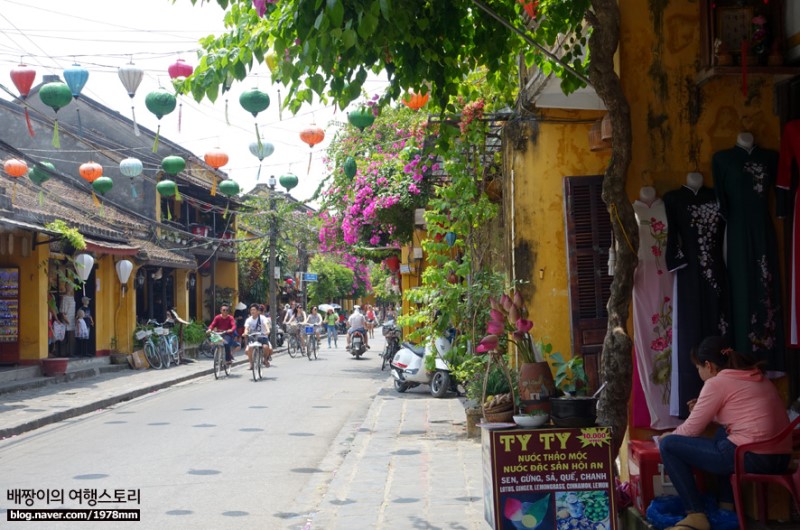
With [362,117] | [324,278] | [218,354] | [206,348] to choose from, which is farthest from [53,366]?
[324,278]

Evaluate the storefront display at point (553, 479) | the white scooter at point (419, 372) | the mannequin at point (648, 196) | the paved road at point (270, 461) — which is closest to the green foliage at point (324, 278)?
the white scooter at point (419, 372)

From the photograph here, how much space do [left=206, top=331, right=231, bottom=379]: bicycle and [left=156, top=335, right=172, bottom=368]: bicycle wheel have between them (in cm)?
308

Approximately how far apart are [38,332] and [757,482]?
62.5 ft

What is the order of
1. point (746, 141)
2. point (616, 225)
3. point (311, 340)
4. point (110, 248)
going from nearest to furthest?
1. point (616, 225)
2. point (746, 141)
3. point (110, 248)
4. point (311, 340)

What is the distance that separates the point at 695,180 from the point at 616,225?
1.20 metres

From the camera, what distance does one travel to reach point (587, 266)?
9312mm

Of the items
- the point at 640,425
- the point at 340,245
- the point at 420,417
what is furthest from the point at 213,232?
the point at 640,425

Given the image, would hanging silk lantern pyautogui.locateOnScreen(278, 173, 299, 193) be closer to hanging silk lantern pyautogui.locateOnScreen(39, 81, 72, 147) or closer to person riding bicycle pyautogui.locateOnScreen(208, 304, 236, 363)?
person riding bicycle pyautogui.locateOnScreen(208, 304, 236, 363)

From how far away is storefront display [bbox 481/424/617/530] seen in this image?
5.13 metres

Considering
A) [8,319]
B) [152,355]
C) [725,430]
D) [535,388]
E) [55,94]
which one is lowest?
[152,355]

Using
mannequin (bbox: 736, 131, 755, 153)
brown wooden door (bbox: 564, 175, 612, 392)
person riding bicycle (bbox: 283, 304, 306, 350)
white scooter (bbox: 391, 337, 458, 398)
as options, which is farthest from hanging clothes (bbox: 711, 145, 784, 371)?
person riding bicycle (bbox: 283, 304, 306, 350)

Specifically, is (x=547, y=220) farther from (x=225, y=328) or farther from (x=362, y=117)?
(x=225, y=328)

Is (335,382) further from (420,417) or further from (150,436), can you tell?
(150,436)

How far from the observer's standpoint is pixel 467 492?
8086 millimetres
